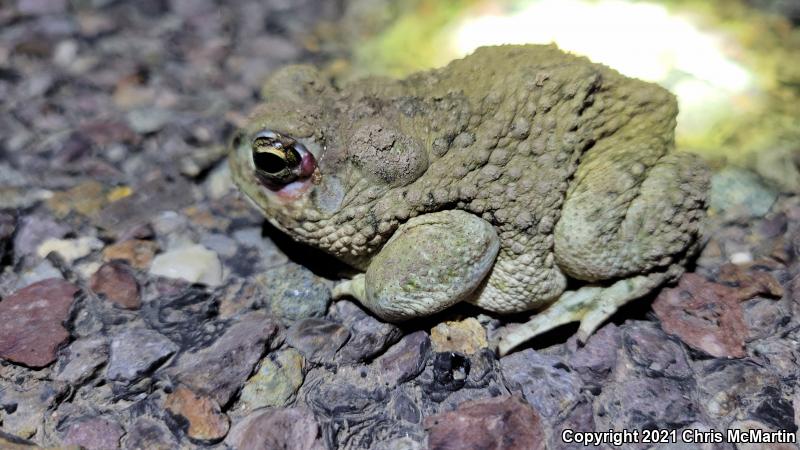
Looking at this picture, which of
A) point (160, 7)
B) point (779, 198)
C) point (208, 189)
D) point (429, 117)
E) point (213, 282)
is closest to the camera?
point (429, 117)

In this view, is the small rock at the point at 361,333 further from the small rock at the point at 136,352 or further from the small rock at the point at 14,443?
the small rock at the point at 14,443

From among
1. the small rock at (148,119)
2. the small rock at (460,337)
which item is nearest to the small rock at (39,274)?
the small rock at (148,119)

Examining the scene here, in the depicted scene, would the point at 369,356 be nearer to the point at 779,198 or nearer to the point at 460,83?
the point at 460,83

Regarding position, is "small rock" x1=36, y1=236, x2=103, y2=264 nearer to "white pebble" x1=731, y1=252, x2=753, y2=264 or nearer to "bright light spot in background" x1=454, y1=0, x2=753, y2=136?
"bright light spot in background" x1=454, y1=0, x2=753, y2=136

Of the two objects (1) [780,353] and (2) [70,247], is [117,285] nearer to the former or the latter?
(2) [70,247]

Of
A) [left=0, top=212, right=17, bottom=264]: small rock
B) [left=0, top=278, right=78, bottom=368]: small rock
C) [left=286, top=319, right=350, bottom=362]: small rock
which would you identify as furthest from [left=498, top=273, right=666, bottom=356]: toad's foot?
[left=0, top=212, right=17, bottom=264]: small rock

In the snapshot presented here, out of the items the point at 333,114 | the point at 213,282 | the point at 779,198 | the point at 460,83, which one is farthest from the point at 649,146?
the point at 213,282
